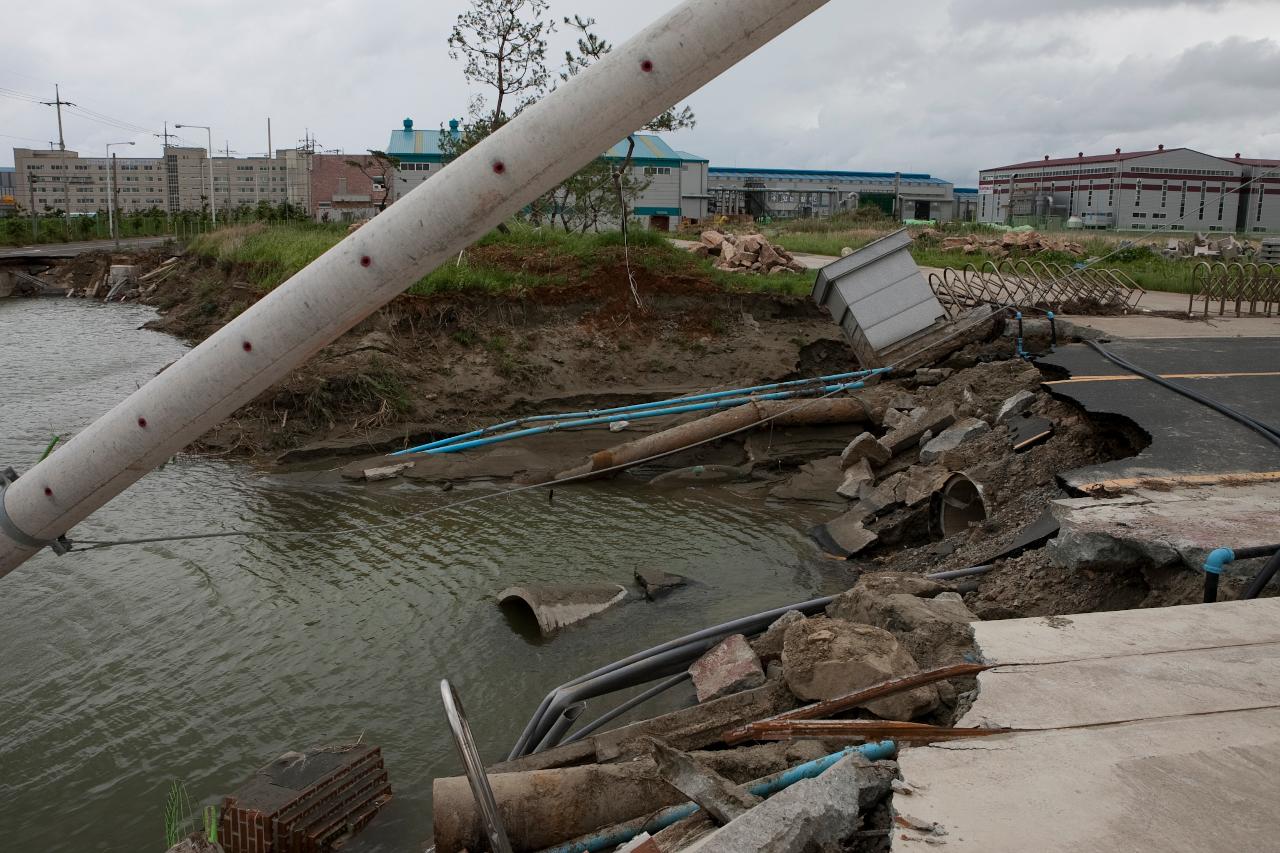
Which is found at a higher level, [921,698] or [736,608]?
[921,698]

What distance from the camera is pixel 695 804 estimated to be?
11.8 ft

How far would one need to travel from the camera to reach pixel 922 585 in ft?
19.6

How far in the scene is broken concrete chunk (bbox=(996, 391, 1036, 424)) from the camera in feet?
33.3

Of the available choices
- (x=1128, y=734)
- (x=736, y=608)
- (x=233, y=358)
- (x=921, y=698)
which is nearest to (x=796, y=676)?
(x=921, y=698)

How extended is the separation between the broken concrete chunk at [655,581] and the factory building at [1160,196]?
4256cm

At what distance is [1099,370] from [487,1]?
17.8 meters

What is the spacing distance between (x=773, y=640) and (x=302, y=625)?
4.30 metres

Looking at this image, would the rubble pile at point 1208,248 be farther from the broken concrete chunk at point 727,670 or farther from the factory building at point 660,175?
the broken concrete chunk at point 727,670

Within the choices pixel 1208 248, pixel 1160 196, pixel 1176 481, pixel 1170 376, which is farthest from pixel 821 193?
pixel 1176 481

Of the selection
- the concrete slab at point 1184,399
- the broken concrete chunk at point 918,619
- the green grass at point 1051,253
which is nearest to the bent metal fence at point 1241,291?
the green grass at point 1051,253

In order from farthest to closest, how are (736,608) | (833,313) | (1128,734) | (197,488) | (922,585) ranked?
(833,313), (197,488), (736,608), (922,585), (1128,734)

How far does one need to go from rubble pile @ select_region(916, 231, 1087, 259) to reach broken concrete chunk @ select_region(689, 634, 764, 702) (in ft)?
83.7

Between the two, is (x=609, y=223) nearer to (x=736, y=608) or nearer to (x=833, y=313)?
(x=833, y=313)

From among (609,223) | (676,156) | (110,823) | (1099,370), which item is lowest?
(110,823)
